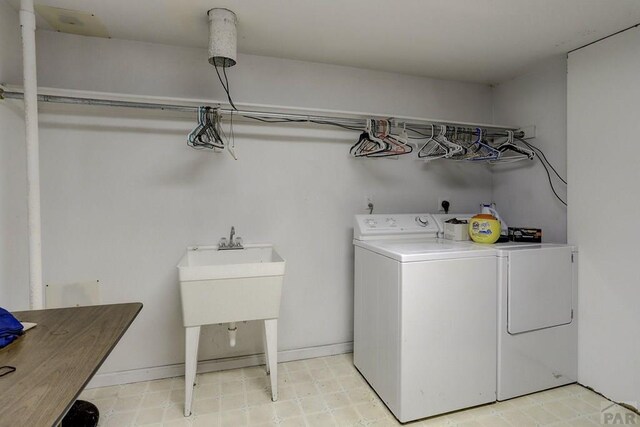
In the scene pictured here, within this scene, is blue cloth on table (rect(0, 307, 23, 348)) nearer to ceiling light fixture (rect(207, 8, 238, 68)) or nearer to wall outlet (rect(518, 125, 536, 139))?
ceiling light fixture (rect(207, 8, 238, 68))

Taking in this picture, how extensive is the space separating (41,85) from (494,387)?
11.3 ft

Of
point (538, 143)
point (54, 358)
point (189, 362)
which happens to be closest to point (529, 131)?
point (538, 143)

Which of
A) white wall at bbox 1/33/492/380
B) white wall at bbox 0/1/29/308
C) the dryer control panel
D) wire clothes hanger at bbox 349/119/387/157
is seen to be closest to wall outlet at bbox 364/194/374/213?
white wall at bbox 1/33/492/380

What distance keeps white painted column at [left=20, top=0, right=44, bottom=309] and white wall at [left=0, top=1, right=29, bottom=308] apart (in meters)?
0.25

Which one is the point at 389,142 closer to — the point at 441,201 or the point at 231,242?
the point at 441,201

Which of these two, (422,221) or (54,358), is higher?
(422,221)

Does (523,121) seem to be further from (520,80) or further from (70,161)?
(70,161)

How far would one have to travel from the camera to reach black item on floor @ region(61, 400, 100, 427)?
1727 mm

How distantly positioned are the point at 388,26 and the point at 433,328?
185 centimetres

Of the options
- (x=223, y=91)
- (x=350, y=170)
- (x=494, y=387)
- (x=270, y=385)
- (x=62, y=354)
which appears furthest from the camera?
(x=350, y=170)

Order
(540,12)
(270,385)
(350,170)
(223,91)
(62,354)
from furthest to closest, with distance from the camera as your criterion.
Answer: (350,170) → (223,91) → (270,385) → (540,12) → (62,354)

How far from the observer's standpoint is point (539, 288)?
2027mm

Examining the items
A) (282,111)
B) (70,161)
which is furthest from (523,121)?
(70,161)

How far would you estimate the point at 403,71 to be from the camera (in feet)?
8.80
